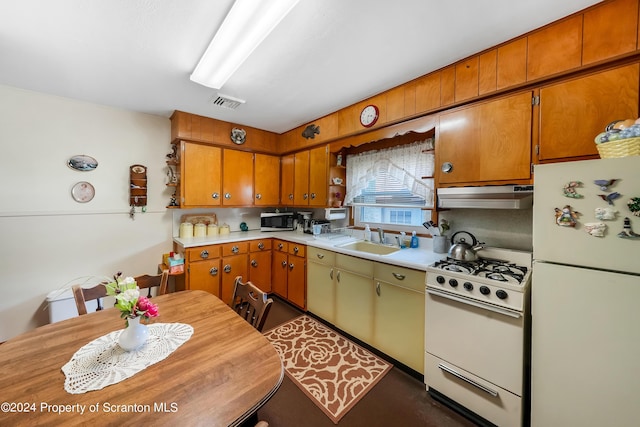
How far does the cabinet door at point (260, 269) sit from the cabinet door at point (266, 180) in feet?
2.59

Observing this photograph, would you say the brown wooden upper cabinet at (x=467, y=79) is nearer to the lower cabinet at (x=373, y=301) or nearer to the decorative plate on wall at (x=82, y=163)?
the lower cabinet at (x=373, y=301)

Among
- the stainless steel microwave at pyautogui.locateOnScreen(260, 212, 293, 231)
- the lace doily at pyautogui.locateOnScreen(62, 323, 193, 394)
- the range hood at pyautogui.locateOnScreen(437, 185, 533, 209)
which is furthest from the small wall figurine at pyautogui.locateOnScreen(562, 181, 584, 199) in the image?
the stainless steel microwave at pyautogui.locateOnScreen(260, 212, 293, 231)

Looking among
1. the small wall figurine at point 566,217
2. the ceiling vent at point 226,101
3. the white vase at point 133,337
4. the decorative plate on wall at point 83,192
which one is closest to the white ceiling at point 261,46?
the ceiling vent at point 226,101

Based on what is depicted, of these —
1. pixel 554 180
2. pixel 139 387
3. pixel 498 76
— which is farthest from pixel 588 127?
pixel 139 387

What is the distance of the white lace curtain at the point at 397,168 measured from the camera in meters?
2.32

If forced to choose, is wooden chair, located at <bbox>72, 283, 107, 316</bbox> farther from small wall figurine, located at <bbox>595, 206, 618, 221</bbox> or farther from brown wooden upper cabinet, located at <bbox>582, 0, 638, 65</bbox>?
brown wooden upper cabinet, located at <bbox>582, 0, 638, 65</bbox>

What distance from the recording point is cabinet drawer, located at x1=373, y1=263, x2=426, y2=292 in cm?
179

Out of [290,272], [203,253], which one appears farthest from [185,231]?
[290,272]

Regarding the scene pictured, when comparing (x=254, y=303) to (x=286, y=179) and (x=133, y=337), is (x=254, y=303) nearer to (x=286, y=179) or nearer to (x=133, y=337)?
(x=133, y=337)

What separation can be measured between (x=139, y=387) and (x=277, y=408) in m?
1.10

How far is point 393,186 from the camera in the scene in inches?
106

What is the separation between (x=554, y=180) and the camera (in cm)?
123

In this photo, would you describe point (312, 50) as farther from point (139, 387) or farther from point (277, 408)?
point (277, 408)

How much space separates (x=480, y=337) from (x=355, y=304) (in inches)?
41.5
